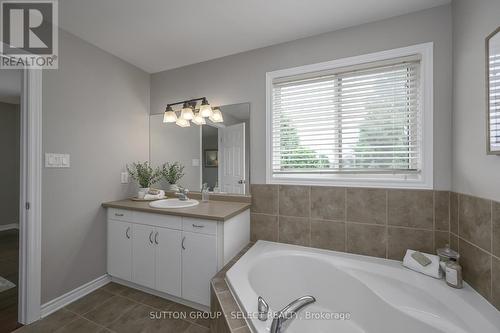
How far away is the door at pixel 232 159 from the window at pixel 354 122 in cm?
30

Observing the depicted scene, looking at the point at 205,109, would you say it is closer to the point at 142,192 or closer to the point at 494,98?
the point at 142,192

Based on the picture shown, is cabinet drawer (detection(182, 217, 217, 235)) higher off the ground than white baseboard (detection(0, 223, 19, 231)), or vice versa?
cabinet drawer (detection(182, 217, 217, 235))

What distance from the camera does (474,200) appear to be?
3.88ft

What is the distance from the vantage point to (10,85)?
2883 millimetres

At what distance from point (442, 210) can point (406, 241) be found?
333 millimetres

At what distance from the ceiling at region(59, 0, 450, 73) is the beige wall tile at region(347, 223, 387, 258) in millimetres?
1675

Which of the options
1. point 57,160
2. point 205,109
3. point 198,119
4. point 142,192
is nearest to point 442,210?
point 205,109

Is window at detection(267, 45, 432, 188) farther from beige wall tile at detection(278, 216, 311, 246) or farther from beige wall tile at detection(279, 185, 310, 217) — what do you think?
beige wall tile at detection(278, 216, 311, 246)

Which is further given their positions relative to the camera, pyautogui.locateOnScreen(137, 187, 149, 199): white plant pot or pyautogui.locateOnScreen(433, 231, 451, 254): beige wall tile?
pyautogui.locateOnScreen(137, 187, 149, 199): white plant pot

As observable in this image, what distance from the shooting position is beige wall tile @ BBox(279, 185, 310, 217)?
1.83 m

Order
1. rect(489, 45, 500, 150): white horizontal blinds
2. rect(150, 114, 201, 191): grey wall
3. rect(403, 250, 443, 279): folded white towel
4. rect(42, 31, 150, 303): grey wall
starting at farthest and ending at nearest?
1. rect(150, 114, 201, 191): grey wall
2. rect(42, 31, 150, 303): grey wall
3. rect(403, 250, 443, 279): folded white towel
4. rect(489, 45, 500, 150): white horizontal blinds

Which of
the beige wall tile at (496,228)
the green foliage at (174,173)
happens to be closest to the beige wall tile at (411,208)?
the beige wall tile at (496,228)

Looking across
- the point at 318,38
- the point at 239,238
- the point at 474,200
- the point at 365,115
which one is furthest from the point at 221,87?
the point at 474,200

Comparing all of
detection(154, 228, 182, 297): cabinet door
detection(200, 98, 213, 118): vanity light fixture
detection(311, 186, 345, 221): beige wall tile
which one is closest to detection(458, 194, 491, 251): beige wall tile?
detection(311, 186, 345, 221): beige wall tile
